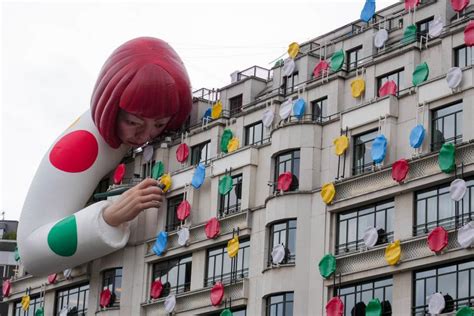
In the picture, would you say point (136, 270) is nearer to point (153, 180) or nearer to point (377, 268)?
point (153, 180)

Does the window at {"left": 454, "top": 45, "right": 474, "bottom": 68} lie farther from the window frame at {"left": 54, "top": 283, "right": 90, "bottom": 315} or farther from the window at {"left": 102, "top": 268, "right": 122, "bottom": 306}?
the window frame at {"left": 54, "top": 283, "right": 90, "bottom": 315}

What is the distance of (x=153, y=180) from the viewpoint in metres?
59.8

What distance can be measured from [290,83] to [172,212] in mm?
7645

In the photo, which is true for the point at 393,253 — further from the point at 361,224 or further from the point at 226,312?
the point at 226,312

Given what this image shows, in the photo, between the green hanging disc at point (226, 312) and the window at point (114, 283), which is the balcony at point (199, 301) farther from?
the window at point (114, 283)

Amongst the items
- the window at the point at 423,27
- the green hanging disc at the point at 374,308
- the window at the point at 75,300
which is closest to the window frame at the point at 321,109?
the window at the point at 423,27

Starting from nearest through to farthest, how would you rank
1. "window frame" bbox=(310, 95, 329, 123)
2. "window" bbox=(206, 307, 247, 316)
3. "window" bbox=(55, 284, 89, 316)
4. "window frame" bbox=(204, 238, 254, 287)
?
"window frame" bbox=(310, 95, 329, 123) → "window" bbox=(206, 307, 247, 316) → "window frame" bbox=(204, 238, 254, 287) → "window" bbox=(55, 284, 89, 316)

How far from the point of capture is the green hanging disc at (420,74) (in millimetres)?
51125

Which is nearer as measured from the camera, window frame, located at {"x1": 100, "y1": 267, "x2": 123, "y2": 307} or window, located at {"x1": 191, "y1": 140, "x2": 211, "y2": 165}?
window, located at {"x1": 191, "y1": 140, "x2": 211, "y2": 165}

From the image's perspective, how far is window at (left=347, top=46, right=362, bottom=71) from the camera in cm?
5627

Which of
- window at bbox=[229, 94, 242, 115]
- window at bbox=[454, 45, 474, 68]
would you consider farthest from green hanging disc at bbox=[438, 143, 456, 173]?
Answer: window at bbox=[229, 94, 242, 115]

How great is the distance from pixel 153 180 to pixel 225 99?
5131 mm

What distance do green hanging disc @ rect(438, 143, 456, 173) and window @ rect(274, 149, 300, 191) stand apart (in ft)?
25.2

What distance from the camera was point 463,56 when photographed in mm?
50750
